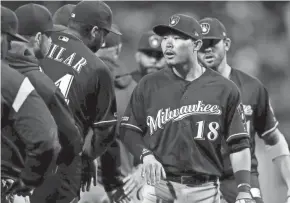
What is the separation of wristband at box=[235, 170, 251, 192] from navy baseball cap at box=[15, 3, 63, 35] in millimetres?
1755

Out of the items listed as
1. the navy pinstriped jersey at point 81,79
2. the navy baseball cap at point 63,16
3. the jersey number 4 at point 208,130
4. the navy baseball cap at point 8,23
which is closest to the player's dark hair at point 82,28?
the navy pinstriped jersey at point 81,79

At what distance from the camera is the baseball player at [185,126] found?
5.49 meters

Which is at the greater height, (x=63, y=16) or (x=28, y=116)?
(x=63, y=16)

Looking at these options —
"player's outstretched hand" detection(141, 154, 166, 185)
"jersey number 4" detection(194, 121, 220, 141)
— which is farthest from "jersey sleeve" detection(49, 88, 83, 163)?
"jersey number 4" detection(194, 121, 220, 141)

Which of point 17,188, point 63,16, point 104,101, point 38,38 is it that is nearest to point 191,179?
point 104,101

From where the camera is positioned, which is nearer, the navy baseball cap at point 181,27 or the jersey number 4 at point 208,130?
the jersey number 4 at point 208,130

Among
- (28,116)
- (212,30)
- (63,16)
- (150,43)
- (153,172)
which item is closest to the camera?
(28,116)

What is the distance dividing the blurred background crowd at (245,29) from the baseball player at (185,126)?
256 inches

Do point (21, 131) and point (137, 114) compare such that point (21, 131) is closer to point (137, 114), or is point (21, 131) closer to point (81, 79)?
point (81, 79)

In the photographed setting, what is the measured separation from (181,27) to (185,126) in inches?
A: 30.6

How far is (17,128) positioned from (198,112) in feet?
6.38

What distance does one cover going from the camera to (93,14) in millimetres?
5965

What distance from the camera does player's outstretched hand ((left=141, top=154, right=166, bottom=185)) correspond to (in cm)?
521

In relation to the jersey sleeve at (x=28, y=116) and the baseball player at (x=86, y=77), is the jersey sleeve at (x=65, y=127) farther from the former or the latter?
the jersey sleeve at (x=28, y=116)
